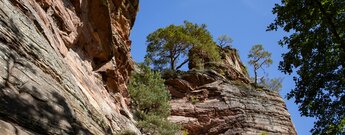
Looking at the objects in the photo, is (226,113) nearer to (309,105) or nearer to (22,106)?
(309,105)

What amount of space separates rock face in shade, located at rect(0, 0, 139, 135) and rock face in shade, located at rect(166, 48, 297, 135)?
10.2 m

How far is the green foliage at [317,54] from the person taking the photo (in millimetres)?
15969

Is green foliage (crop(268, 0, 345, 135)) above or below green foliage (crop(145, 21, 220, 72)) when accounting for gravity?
below

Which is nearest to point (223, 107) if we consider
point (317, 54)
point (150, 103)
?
point (150, 103)

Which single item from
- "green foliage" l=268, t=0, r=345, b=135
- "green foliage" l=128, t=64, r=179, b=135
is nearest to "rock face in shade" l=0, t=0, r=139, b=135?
"green foliage" l=128, t=64, r=179, b=135

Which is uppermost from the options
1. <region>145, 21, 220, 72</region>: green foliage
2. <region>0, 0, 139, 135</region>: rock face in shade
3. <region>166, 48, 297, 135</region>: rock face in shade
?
<region>145, 21, 220, 72</region>: green foliage

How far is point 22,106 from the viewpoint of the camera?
9328 millimetres

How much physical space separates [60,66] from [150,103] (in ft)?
53.6

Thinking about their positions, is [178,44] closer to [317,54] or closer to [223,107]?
[223,107]

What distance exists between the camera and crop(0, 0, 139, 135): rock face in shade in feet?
31.6

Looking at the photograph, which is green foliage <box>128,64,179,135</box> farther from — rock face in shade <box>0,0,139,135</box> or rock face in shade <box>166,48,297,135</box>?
rock face in shade <box>166,48,297,135</box>

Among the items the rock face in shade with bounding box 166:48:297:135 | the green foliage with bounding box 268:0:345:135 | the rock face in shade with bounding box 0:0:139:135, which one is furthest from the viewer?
the rock face in shade with bounding box 166:48:297:135

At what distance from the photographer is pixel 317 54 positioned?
16906 mm

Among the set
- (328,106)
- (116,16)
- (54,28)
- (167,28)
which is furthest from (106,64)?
(167,28)
